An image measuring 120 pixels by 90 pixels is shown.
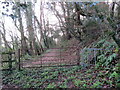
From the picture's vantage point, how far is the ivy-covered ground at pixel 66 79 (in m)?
3.58

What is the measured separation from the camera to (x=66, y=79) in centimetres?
422

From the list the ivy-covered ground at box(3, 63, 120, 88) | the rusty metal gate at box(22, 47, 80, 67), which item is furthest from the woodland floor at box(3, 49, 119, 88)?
the rusty metal gate at box(22, 47, 80, 67)

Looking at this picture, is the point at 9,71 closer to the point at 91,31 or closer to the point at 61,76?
the point at 61,76

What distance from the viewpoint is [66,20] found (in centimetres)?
1077

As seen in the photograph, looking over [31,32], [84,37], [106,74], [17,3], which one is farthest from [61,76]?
[31,32]

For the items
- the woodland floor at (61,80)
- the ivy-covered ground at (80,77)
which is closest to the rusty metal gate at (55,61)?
the ivy-covered ground at (80,77)

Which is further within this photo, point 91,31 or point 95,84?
point 91,31

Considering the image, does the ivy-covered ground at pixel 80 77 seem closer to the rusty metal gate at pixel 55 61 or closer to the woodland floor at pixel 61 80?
the woodland floor at pixel 61 80

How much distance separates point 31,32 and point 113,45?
32.3ft

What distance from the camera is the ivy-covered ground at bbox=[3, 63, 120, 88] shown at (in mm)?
3583

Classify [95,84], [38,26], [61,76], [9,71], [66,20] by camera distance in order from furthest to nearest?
[38,26] → [66,20] → [9,71] → [61,76] → [95,84]

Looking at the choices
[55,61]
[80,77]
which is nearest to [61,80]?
[80,77]

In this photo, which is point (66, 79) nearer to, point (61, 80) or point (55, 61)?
point (61, 80)

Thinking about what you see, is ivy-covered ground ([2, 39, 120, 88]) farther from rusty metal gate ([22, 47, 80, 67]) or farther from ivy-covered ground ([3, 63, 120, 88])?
rusty metal gate ([22, 47, 80, 67])
